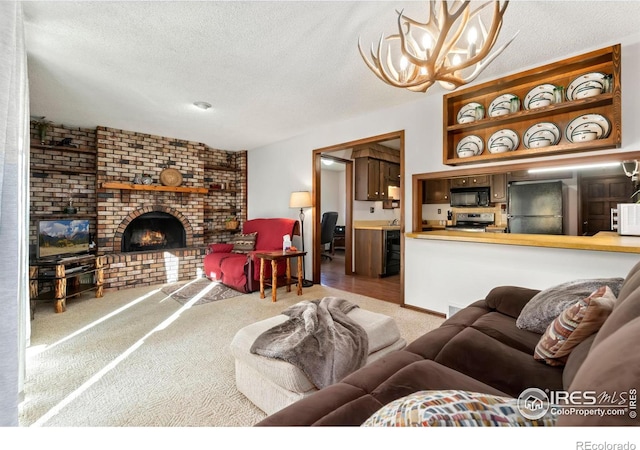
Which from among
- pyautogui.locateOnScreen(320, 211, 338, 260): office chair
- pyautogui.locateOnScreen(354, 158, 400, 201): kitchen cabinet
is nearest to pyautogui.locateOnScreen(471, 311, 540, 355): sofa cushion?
pyautogui.locateOnScreen(354, 158, 400, 201): kitchen cabinet

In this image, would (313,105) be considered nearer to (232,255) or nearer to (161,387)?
(232,255)

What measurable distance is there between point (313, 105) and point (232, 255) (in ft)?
8.45

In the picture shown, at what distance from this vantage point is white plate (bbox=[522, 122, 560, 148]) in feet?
8.03

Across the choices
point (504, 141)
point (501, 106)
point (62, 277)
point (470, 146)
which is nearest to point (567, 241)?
point (504, 141)

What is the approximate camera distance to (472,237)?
273 cm

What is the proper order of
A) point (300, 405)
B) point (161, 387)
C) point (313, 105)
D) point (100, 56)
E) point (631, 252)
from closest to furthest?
point (300, 405) < point (161, 387) < point (631, 252) < point (100, 56) < point (313, 105)

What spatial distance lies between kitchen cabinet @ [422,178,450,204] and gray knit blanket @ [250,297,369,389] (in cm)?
514

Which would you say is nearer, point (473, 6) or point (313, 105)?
point (473, 6)

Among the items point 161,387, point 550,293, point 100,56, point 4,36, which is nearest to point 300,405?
point 161,387

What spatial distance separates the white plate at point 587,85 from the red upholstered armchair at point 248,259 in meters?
3.53

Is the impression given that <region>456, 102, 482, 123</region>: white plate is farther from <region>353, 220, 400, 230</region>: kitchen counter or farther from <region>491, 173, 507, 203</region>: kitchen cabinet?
<region>491, 173, 507, 203</region>: kitchen cabinet

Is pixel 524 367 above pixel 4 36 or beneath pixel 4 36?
beneath

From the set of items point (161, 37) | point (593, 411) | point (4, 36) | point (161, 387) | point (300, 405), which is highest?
point (161, 37)

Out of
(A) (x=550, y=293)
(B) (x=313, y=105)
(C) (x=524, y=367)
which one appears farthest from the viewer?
(B) (x=313, y=105)
